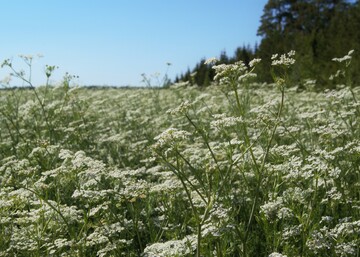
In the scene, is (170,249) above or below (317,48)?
below

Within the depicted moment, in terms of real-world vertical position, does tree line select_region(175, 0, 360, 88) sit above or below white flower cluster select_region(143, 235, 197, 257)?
above

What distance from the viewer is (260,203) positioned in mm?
4699

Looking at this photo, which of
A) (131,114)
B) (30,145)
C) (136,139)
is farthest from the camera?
(131,114)

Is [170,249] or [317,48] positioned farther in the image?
[317,48]

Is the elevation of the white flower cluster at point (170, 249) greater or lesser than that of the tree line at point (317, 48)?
lesser

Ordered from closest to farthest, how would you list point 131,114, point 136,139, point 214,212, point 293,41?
point 214,212, point 136,139, point 131,114, point 293,41

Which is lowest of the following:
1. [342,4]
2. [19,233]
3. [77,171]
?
[19,233]

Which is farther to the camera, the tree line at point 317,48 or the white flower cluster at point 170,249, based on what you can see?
the tree line at point 317,48

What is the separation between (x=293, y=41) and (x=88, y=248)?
2605 centimetres

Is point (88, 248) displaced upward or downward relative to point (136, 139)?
downward

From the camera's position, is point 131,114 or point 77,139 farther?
point 131,114

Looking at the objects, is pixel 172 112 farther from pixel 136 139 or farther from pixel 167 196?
pixel 136 139

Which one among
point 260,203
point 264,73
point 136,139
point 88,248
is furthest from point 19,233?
point 264,73

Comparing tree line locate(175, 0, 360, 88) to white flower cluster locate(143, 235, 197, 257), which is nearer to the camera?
white flower cluster locate(143, 235, 197, 257)
